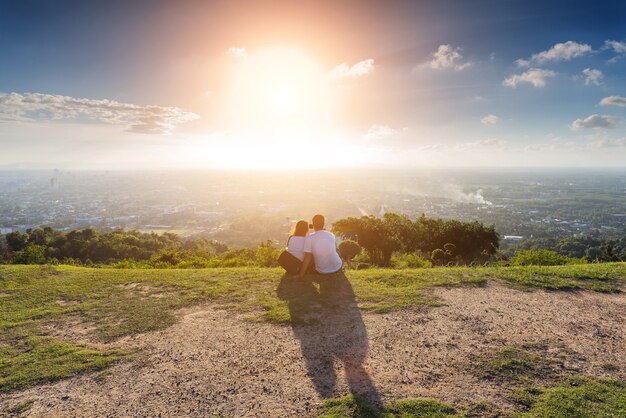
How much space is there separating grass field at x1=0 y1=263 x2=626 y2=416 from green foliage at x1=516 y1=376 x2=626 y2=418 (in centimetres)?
2

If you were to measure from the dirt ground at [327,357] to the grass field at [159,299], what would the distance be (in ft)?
1.11

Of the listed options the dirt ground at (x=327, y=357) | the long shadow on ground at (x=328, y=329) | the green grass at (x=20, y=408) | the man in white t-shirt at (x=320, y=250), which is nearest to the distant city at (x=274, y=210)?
the man in white t-shirt at (x=320, y=250)

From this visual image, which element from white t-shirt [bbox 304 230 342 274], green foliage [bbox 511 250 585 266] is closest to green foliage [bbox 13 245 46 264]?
white t-shirt [bbox 304 230 342 274]

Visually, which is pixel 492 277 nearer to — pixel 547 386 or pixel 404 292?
pixel 404 292

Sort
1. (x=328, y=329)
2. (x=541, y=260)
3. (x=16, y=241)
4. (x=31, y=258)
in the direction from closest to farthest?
(x=328, y=329) → (x=541, y=260) → (x=31, y=258) → (x=16, y=241)

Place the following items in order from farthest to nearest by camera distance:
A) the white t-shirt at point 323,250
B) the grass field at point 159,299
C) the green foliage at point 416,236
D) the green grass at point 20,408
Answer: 1. the green foliage at point 416,236
2. the white t-shirt at point 323,250
3. the grass field at point 159,299
4. the green grass at point 20,408

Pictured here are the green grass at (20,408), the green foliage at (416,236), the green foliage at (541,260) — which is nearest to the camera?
the green grass at (20,408)

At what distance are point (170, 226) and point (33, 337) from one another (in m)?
95.1

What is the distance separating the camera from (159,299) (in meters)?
8.15

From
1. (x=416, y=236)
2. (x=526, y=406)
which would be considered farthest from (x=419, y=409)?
(x=416, y=236)

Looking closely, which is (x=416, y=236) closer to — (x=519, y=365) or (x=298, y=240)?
(x=298, y=240)

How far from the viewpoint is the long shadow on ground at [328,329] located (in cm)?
500

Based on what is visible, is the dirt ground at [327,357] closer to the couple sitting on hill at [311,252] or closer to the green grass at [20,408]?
the green grass at [20,408]

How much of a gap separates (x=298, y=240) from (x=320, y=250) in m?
0.69
